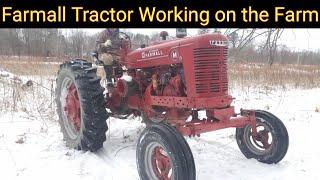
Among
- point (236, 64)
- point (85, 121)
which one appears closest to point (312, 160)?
point (85, 121)

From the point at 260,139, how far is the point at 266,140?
0.23ft

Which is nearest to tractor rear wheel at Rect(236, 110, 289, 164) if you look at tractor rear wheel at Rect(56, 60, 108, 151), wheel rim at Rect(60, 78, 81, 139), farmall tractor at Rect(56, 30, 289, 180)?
farmall tractor at Rect(56, 30, 289, 180)

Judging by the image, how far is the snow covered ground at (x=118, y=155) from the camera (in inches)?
162

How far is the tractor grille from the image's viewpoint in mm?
3873

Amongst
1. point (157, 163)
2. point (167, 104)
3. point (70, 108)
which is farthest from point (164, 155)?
point (70, 108)

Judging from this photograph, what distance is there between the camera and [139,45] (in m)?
5.45

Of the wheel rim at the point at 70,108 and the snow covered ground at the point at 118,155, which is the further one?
the wheel rim at the point at 70,108

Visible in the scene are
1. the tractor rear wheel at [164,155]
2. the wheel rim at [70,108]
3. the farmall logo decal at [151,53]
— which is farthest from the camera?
the wheel rim at [70,108]

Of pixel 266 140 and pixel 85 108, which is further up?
pixel 85 108

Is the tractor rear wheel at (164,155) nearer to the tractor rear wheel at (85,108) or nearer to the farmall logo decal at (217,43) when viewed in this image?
the farmall logo decal at (217,43)

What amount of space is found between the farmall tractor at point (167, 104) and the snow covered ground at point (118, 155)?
23 centimetres

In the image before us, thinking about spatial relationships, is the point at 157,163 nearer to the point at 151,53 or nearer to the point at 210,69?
the point at 210,69

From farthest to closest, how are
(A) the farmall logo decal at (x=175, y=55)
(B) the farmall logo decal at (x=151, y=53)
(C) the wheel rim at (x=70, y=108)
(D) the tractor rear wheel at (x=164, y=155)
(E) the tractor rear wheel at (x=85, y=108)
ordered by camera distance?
(C) the wheel rim at (x=70, y=108), (E) the tractor rear wheel at (x=85, y=108), (B) the farmall logo decal at (x=151, y=53), (A) the farmall logo decal at (x=175, y=55), (D) the tractor rear wheel at (x=164, y=155)

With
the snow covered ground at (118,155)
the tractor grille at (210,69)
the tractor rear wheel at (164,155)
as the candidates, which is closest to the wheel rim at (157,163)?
the tractor rear wheel at (164,155)
